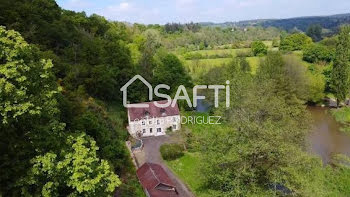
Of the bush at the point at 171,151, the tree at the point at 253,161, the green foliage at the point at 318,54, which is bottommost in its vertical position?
the bush at the point at 171,151

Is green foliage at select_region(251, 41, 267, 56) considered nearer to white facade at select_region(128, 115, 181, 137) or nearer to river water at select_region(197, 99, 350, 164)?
river water at select_region(197, 99, 350, 164)

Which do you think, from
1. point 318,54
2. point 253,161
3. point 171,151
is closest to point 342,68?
point 318,54

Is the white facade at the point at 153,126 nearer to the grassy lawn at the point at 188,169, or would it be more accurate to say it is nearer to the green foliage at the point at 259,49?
the grassy lawn at the point at 188,169

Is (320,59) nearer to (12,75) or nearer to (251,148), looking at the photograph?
(251,148)

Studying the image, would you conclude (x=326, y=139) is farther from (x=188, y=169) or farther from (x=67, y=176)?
(x=67, y=176)

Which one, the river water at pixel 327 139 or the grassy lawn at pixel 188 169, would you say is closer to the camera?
the grassy lawn at pixel 188 169

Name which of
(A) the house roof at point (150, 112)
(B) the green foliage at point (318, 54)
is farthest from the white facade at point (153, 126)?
(B) the green foliage at point (318, 54)

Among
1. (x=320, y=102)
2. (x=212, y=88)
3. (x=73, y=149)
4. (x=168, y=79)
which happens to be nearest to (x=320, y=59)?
(x=320, y=102)
